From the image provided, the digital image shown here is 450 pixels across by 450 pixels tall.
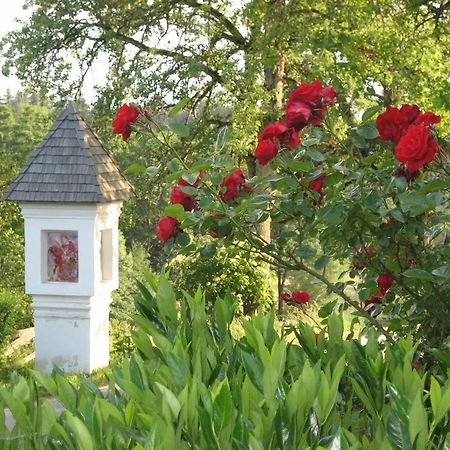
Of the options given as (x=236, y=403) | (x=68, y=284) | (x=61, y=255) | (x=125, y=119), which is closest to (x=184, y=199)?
(x=125, y=119)

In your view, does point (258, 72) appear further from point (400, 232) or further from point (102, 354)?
point (400, 232)

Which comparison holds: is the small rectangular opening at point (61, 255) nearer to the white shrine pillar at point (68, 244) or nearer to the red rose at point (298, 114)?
the white shrine pillar at point (68, 244)

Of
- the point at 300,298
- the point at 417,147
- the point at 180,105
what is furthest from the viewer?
the point at 300,298

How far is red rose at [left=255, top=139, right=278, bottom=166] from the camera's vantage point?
2.99 m

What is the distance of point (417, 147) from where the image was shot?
270 cm

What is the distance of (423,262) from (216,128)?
14.4 m

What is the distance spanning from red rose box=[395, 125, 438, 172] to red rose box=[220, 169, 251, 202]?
0.73 m

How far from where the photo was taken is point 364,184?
3.18m

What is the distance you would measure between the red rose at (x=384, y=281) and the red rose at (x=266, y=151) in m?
0.72

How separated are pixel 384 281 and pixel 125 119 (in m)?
1.21

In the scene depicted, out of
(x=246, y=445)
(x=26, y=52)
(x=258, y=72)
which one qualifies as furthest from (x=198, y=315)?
(x=26, y=52)

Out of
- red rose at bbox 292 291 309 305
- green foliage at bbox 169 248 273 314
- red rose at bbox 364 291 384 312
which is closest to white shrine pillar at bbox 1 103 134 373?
green foliage at bbox 169 248 273 314

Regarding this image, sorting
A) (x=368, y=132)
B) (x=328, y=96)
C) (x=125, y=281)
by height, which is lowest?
(x=125, y=281)

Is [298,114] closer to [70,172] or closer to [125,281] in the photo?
[70,172]
